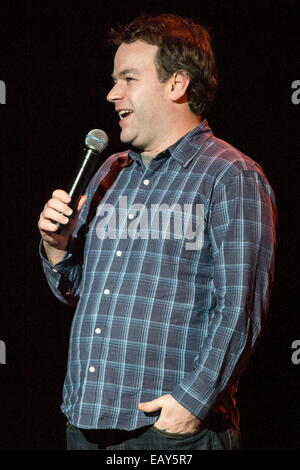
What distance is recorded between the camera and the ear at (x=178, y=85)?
1.89 metres

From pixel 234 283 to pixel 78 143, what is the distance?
1.48m

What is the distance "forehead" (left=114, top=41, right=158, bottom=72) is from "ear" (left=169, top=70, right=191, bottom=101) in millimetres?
79

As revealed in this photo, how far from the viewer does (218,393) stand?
1.46 meters

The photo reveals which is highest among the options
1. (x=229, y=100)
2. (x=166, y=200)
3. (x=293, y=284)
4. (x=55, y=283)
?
(x=229, y=100)

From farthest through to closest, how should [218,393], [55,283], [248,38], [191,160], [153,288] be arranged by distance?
[248,38] → [55,283] → [191,160] → [153,288] → [218,393]

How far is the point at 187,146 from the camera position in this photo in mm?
1780

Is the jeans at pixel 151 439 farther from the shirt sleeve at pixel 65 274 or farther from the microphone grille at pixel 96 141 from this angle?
the microphone grille at pixel 96 141

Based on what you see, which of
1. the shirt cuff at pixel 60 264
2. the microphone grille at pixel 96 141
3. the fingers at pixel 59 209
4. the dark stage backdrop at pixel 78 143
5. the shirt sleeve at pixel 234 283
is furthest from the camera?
the dark stage backdrop at pixel 78 143

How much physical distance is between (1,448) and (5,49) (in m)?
1.79

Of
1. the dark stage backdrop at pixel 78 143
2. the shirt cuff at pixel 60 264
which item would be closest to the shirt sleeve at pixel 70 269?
the shirt cuff at pixel 60 264

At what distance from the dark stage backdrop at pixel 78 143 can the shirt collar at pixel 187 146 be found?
0.70 m

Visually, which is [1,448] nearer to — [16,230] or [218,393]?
[16,230]

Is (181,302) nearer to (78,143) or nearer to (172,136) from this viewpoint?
(172,136)

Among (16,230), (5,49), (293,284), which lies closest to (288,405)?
(293,284)
